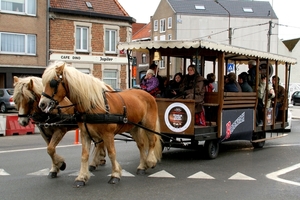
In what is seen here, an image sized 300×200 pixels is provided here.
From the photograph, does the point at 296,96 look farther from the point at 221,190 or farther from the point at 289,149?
the point at 221,190

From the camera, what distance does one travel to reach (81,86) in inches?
259

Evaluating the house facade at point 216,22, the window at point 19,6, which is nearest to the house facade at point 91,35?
the window at point 19,6

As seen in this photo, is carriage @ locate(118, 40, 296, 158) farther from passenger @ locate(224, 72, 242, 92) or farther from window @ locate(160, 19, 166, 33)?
window @ locate(160, 19, 166, 33)

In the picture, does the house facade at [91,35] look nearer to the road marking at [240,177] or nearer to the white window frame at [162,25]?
the road marking at [240,177]

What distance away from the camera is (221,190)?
675 cm

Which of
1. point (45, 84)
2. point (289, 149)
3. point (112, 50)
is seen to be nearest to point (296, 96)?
point (112, 50)

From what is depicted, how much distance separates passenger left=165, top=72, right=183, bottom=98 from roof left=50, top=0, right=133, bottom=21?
19.3 m

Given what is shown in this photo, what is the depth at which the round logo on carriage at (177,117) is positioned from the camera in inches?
349

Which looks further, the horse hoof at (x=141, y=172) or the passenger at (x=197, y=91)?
the passenger at (x=197, y=91)

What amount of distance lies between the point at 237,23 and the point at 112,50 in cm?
2848

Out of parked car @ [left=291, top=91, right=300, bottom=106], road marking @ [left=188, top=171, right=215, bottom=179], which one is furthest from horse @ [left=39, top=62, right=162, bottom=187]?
parked car @ [left=291, top=91, right=300, bottom=106]

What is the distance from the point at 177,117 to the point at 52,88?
334 centimetres

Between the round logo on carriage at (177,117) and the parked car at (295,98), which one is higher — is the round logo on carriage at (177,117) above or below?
above

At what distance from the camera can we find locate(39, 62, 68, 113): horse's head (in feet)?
20.5
